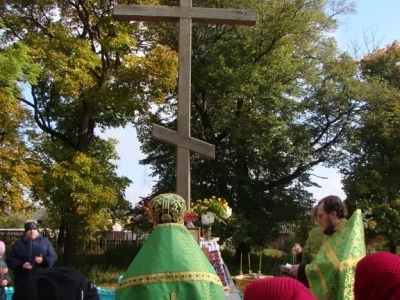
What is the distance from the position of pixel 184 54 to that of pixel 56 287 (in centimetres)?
682

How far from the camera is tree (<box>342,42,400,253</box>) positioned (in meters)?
22.3

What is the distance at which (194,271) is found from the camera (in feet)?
→ 10.8

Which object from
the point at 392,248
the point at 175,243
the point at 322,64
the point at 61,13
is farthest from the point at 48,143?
the point at 175,243

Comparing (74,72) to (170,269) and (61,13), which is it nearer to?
(61,13)

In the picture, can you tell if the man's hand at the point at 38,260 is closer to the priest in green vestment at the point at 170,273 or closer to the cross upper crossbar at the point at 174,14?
the cross upper crossbar at the point at 174,14

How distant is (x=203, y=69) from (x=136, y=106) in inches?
127

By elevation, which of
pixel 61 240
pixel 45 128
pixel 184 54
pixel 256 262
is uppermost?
pixel 45 128

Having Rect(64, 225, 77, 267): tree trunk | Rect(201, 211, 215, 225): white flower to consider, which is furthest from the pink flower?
Rect(64, 225, 77, 267): tree trunk

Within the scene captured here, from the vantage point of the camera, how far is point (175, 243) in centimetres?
336

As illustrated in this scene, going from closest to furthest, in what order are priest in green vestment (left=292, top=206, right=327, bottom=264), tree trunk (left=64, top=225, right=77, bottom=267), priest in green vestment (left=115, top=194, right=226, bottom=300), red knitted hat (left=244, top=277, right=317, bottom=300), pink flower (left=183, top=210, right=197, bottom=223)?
red knitted hat (left=244, top=277, right=317, bottom=300) → priest in green vestment (left=115, top=194, right=226, bottom=300) → priest in green vestment (left=292, top=206, right=327, bottom=264) → pink flower (left=183, top=210, right=197, bottom=223) → tree trunk (left=64, top=225, right=77, bottom=267)

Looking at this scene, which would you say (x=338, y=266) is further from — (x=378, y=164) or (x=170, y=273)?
(x=378, y=164)

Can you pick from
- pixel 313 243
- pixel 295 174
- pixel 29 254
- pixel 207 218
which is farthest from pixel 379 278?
pixel 295 174

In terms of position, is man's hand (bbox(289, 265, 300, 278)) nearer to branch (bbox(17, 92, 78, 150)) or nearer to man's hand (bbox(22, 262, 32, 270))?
man's hand (bbox(22, 262, 32, 270))

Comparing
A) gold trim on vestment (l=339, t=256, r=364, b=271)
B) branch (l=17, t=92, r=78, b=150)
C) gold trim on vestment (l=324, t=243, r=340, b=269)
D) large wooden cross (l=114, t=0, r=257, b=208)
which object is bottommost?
gold trim on vestment (l=339, t=256, r=364, b=271)
